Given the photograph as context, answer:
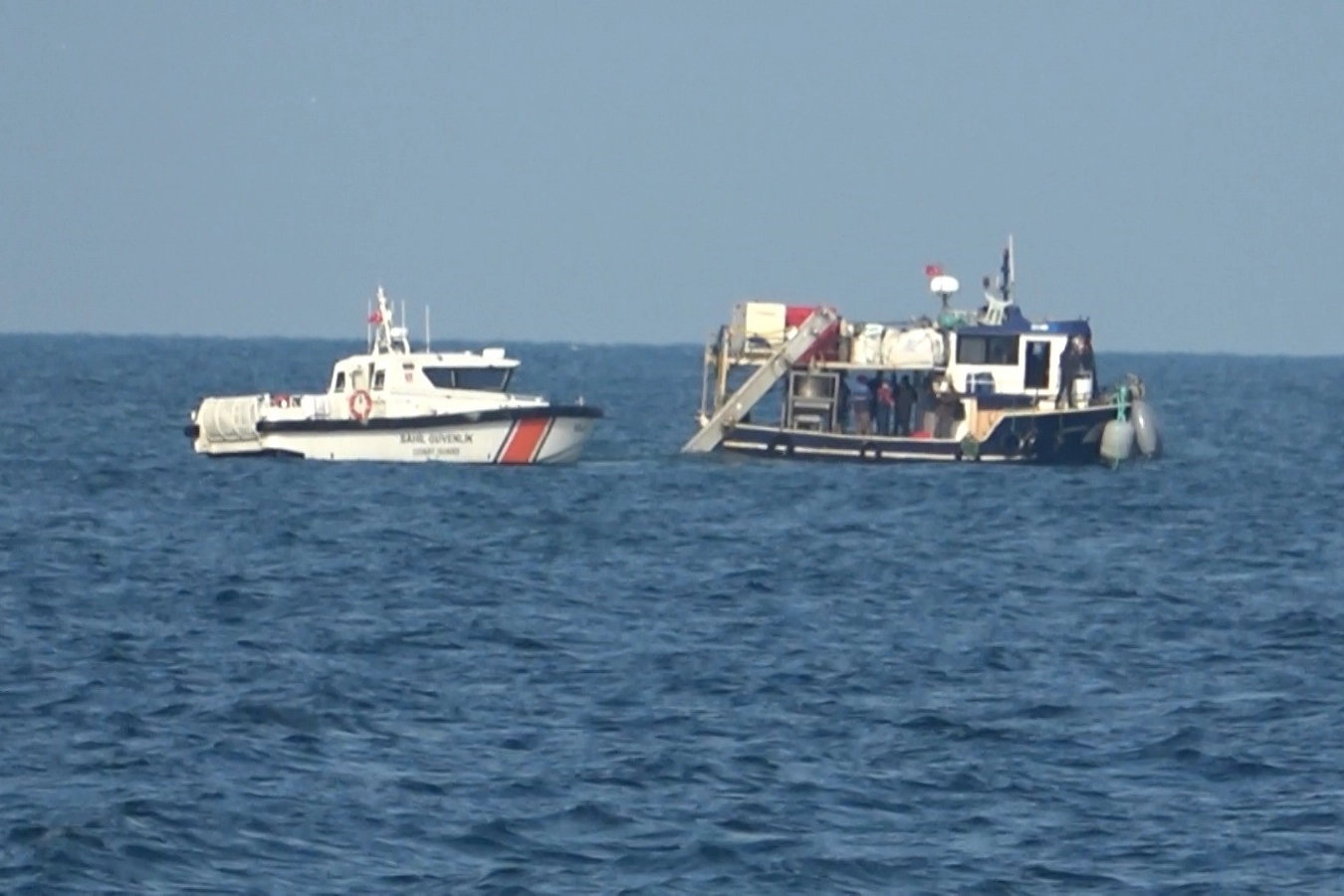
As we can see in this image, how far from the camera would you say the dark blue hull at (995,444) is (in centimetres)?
5319

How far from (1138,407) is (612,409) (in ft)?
122

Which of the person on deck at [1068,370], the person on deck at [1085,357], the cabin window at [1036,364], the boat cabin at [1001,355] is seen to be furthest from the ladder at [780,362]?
the person on deck at [1085,357]

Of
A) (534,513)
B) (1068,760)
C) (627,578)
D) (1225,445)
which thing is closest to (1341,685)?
(1068,760)

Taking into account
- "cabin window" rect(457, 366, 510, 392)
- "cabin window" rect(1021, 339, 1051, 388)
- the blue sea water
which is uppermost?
"cabin window" rect(1021, 339, 1051, 388)

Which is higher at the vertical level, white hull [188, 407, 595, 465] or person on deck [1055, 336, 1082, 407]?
person on deck [1055, 336, 1082, 407]

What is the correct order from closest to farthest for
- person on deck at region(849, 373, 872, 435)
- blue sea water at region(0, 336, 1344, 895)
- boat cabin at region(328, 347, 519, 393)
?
blue sea water at region(0, 336, 1344, 895) < boat cabin at region(328, 347, 519, 393) < person on deck at region(849, 373, 872, 435)

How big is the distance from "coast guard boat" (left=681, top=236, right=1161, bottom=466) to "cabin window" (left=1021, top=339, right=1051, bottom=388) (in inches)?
0.8

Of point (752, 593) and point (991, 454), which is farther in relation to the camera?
point (991, 454)

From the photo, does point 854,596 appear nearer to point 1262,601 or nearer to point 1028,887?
point 1262,601

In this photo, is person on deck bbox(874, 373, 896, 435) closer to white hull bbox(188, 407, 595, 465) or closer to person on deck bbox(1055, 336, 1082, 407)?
person on deck bbox(1055, 336, 1082, 407)

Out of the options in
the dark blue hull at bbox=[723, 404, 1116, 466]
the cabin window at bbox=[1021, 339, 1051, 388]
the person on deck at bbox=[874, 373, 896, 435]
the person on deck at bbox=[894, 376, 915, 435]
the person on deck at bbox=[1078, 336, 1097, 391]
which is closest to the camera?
the dark blue hull at bbox=[723, 404, 1116, 466]

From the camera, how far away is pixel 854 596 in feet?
113

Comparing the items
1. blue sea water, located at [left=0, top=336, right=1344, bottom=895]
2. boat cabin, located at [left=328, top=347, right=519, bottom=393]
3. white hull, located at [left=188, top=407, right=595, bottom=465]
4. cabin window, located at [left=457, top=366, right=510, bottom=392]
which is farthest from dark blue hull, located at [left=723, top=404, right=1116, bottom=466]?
boat cabin, located at [left=328, top=347, right=519, bottom=393]

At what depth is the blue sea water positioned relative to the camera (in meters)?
19.9
